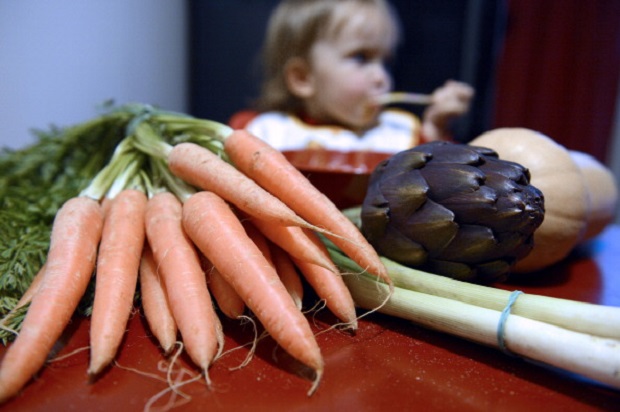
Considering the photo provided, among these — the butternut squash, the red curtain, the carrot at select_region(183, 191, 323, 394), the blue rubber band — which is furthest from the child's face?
the blue rubber band

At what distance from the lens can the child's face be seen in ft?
6.16

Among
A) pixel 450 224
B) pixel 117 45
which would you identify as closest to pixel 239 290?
pixel 450 224

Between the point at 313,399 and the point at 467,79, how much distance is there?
2.26 metres

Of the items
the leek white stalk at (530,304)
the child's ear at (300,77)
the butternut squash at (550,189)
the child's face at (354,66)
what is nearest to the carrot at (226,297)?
the leek white stalk at (530,304)

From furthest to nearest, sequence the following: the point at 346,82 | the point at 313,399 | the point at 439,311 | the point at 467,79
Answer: the point at 467,79
the point at 346,82
the point at 439,311
the point at 313,399

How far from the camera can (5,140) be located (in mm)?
1515

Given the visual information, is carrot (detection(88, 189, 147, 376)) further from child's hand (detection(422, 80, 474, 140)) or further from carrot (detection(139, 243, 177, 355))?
child's hand (detection(422, 80, 474, 140))

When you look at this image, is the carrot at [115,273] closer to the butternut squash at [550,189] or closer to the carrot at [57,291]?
the carrot at [57,291]

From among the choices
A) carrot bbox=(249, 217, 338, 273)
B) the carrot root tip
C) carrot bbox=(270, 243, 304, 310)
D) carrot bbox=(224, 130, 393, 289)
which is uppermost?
carrot bbox=(224, 130, 393, 289)

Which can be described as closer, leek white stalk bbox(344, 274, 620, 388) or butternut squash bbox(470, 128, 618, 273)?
leek white stalk bbox(344, 274, 620, 388)

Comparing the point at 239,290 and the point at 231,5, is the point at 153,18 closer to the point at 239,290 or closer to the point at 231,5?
the point at 231,5

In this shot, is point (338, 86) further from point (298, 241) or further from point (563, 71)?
point (298, 241)

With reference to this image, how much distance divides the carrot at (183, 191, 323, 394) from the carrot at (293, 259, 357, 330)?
0.07 m

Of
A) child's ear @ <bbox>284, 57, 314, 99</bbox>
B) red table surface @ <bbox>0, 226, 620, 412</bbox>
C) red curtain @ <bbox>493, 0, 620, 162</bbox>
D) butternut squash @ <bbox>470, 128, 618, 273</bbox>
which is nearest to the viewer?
red table surface @ <bbox>0, 226, 620, 412</bbox>
